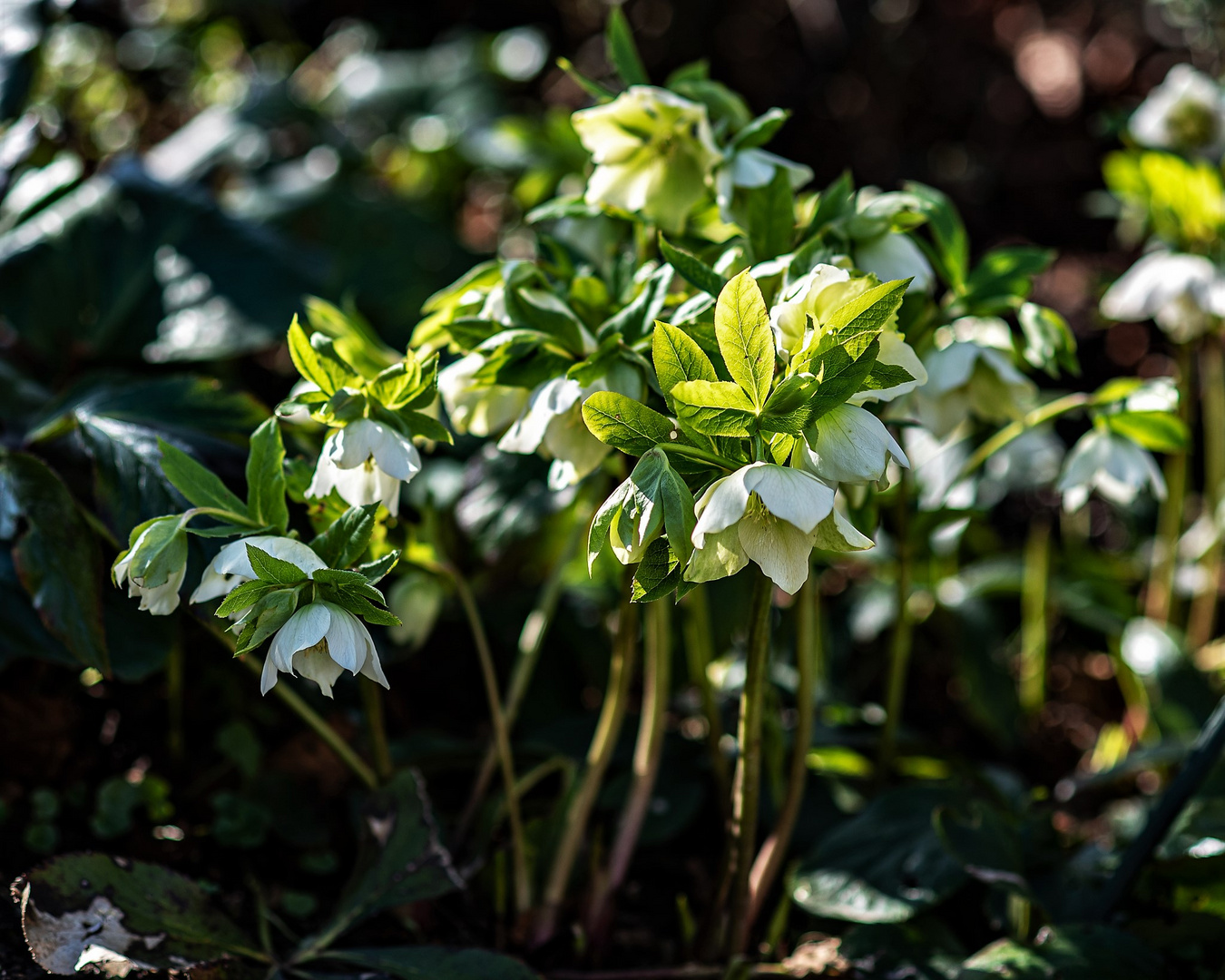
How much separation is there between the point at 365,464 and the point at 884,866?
534mm

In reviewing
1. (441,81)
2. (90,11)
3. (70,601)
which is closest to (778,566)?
(70,601)

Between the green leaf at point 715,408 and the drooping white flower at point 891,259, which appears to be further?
the drooping white flower at point 891,259

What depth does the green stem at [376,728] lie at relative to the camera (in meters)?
0.79

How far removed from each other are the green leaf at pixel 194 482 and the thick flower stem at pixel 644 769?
1.00 feet

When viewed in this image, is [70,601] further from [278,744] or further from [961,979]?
[961,979]

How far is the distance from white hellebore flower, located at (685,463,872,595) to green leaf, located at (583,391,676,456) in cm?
5

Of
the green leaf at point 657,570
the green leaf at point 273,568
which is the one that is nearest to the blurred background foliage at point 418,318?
the green leaf at point 273,568

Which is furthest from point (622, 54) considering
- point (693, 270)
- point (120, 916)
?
point (120, 916)

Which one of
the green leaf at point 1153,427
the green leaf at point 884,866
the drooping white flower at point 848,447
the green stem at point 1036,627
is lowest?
the green stem at point 1036,627

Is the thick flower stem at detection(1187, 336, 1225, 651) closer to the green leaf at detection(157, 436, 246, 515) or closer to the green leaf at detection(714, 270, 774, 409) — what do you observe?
the green leaf at detection(714, 270, 774, 409)

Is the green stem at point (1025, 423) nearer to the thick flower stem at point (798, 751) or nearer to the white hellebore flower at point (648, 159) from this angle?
the thick flower stem at point (798, 751)

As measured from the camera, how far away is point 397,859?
0.79 meters

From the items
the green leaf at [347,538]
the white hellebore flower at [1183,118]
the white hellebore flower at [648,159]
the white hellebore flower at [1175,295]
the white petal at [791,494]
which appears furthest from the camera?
the white hellebore flower at [1183,118]

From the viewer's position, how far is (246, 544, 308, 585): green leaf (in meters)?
0.57
